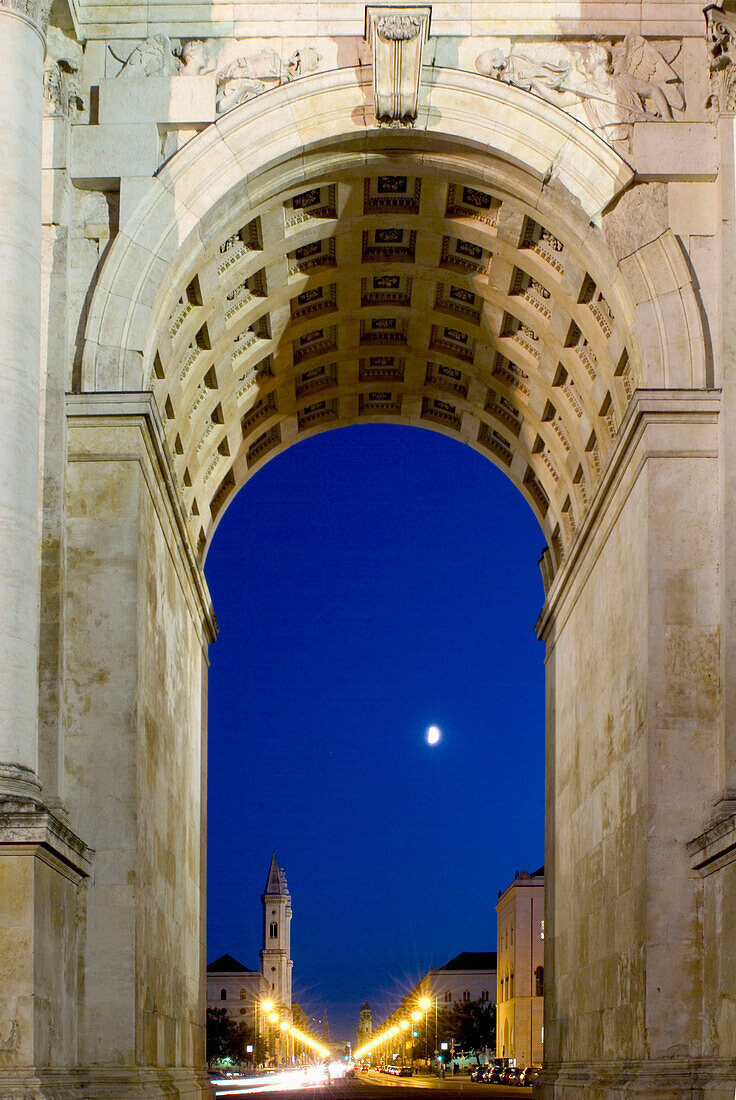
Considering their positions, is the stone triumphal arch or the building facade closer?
the stone triumphal arch

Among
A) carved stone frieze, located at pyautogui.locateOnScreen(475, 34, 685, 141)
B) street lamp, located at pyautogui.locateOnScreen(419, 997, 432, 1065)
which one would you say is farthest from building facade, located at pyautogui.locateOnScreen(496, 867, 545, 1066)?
carved stone frieze, located at pyautogui.locateOnScreen(475, 34, 685, 141)

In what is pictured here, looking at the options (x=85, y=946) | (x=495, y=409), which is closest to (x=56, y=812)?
(x=85, y=946)

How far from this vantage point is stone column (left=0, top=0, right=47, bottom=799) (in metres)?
23.6

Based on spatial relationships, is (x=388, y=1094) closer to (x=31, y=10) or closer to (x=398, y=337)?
(x=398, y=337)

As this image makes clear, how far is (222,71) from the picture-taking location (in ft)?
101

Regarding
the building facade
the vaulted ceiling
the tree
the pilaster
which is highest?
the vaulted ceiling

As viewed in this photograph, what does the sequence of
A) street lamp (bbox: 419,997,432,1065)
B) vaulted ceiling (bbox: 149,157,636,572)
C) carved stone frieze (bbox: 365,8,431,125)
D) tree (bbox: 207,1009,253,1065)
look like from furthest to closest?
tree (bbox: 207,1009,253,1065) < street lamp (bbox: 419,997,432,1065) < vaulted ceiling (bbox: 149,157,636,572) < carved stone frieze (bbox: 365,8,431,125)

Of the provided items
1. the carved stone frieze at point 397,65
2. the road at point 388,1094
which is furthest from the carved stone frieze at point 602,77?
the road at point 388,1094

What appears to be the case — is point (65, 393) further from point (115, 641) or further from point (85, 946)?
point (85, 946)

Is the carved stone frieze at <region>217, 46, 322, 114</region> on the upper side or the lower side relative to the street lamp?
upper

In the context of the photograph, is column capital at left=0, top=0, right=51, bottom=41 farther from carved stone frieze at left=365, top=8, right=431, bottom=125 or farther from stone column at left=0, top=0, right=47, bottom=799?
carved stone frieze at left=365, top=8, right=431, bottom=125

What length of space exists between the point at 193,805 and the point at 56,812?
13.4 meters

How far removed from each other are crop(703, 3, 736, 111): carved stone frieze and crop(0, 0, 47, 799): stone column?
12667 millimetres

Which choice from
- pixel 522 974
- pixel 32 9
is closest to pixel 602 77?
pixel 32 9
